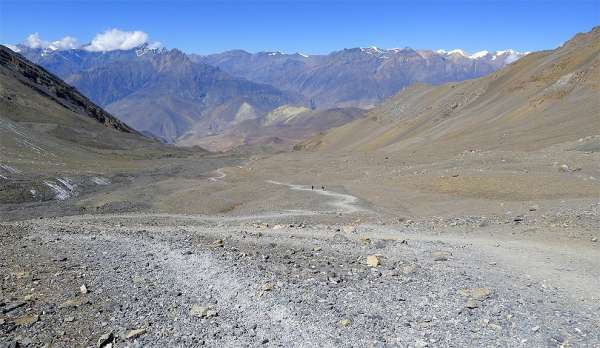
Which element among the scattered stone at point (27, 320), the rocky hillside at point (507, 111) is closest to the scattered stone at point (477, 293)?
the scattered stone at point (27, 320)

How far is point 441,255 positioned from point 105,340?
922 cm

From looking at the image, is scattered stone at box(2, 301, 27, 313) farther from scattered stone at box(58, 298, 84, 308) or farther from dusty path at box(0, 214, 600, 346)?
scattered stone at box(58, 298, 84, 308)

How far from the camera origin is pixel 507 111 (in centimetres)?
7050

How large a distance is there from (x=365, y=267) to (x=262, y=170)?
2355 inches

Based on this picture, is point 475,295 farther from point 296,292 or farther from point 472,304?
point 296,292

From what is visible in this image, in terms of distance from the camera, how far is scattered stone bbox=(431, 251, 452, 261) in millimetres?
13977

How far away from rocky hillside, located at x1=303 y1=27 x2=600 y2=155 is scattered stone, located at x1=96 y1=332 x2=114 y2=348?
46.6 m

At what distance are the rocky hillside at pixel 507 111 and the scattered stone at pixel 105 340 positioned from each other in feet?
153

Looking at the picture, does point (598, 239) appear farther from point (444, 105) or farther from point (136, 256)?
point (444, 105)

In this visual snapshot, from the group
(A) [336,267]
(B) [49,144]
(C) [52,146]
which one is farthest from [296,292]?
(B) [49,144]

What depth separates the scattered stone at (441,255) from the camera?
550 inches

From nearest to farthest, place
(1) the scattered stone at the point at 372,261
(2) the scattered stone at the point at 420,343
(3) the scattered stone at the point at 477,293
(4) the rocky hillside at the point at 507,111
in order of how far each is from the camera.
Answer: (2) the scattered stone at the point at 420,343 < (3) the scattered stone at the point at 477,293 < (1) the scattered stone at the point at 372,261 < (4) the rocky hillside at the point at 507,111

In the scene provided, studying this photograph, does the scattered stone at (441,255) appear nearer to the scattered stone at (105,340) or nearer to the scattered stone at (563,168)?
the scattered stone at (105,340)

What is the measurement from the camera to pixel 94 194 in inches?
1843
